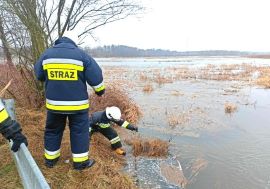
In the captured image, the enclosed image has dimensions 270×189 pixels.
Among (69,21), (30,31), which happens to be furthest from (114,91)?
(30,31)

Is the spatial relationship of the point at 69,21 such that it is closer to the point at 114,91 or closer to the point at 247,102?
the point at 114,91

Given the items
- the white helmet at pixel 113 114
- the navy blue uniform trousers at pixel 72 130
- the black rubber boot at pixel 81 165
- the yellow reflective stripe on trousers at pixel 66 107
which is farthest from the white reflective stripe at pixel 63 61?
the white helmet at pixel 113 114

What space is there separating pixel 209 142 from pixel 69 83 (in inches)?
187

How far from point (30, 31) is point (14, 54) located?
0.84 m

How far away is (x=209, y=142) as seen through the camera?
306 inches

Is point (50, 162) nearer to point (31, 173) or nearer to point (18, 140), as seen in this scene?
point (18, 140)

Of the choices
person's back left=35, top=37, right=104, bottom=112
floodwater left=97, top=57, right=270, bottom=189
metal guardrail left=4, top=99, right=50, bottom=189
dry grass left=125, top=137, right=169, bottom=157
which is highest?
person's back left=35, top=37, right=104, bottom=112

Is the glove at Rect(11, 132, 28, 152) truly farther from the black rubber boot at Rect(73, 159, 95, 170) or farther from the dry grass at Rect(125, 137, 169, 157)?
the dry grass at Rect(125, 137, 169, 157)

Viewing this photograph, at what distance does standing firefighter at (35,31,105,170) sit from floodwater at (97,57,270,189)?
1525mm

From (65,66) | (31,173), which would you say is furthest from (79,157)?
(31,173)

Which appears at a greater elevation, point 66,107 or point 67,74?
point 67,74

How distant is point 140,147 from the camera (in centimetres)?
651

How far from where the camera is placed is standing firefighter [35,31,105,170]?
13.4ft

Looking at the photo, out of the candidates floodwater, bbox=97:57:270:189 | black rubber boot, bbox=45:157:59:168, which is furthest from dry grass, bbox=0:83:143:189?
floodwater, bbox=97:57:270:189
